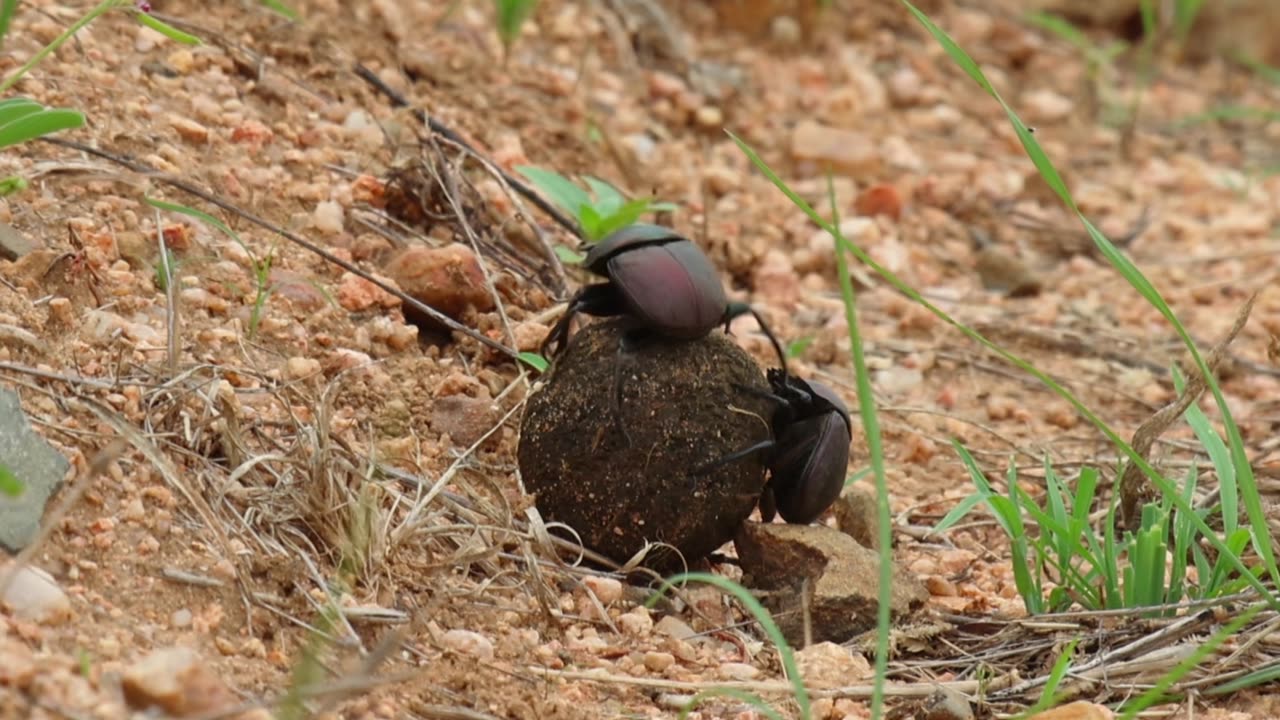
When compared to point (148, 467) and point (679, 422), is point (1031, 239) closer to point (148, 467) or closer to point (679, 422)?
point (679, 422)

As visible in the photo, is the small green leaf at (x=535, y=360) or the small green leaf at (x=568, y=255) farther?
the small green leaf at (x=568, y=255)

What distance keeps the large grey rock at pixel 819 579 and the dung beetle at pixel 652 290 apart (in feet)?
1.38

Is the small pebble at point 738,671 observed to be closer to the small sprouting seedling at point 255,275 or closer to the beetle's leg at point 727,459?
the beetle's leg at point 727,459

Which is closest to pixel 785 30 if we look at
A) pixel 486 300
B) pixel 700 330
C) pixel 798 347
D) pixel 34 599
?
pixel 798 347

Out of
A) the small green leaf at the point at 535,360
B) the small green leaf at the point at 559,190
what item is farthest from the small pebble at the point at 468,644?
the small green leaf at the point at 559,190

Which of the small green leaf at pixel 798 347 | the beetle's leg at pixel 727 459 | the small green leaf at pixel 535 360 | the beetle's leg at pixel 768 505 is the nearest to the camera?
the beetle's leg at pixel 727 459

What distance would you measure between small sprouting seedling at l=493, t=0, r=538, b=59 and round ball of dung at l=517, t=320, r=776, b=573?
2178mm

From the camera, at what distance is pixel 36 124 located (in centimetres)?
250

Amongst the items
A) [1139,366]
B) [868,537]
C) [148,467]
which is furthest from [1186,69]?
[148,467]

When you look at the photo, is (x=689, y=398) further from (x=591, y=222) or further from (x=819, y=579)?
(x=591, y=222)

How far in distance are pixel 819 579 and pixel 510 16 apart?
2648mm

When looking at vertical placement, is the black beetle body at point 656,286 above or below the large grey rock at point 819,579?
above

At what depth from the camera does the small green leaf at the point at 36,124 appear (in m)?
2.46

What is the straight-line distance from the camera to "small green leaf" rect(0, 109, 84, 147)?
246 cm
